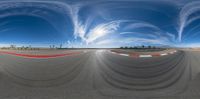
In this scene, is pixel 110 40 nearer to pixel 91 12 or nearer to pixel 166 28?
pixel 91 12

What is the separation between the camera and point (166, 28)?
6.06 m

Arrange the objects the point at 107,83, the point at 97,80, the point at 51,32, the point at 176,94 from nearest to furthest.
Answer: the point at 51,32 → the point at 176,94 → the point at 107,83 → the point at 97,80

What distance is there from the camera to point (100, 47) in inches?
247

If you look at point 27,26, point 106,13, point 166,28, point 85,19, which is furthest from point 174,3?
point 27,26

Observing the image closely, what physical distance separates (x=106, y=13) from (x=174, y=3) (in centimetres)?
130

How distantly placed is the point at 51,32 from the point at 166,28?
2161 mm

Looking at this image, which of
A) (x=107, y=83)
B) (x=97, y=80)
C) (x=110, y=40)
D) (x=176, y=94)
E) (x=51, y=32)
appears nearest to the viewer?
(x=110, y=40)

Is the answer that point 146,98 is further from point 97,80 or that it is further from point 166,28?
point 97,80

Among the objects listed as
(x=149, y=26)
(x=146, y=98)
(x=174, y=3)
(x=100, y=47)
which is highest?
(x=174, y=3)

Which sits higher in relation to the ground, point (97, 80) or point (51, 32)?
point (51, 32)

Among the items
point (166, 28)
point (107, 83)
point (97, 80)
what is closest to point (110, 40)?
point (166, 28)

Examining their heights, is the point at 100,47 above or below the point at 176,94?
above

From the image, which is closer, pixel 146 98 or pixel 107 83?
pixel 146 98

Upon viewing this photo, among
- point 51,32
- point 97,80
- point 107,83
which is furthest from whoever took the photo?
point 97,80
